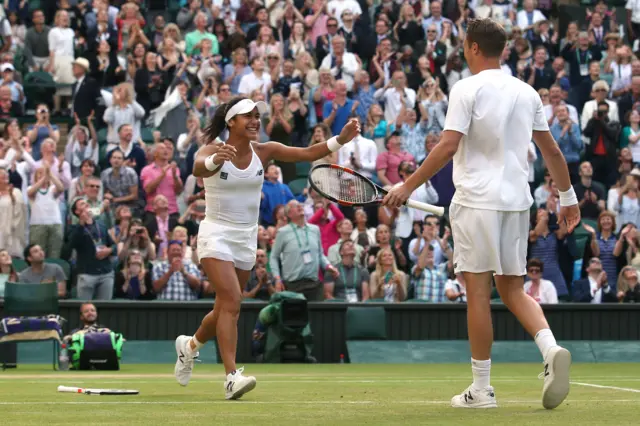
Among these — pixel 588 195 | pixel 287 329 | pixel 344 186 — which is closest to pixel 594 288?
pixel 588 195

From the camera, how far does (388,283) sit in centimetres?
1736

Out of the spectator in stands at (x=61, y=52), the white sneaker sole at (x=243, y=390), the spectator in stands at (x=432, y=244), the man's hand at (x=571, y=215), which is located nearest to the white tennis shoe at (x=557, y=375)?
the man's hand at (x=571, y=215)

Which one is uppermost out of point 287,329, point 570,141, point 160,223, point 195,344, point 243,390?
point 570,141

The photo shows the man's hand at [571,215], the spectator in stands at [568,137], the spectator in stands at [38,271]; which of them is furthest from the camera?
the spectator in stands at [568,137]

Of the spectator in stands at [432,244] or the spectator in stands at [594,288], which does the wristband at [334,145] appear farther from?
the spectator in stands at [594,288]

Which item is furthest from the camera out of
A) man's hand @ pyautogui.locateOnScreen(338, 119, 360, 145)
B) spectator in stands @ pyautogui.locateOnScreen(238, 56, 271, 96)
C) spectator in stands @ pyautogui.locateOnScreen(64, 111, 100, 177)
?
spectator in stands @ pyautogui.locateOnScreen(238, 56, 271, 96)

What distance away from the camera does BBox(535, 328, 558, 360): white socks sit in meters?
7.15

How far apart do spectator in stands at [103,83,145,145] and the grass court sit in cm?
636

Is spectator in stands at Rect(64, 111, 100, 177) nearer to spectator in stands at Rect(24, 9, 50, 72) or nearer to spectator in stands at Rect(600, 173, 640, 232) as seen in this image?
spectator in stands at Rect(24, 9, 50, 72)

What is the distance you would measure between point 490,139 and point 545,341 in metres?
1.18

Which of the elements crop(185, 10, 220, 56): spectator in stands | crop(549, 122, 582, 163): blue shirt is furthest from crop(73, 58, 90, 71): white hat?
crop(549, 122, 582, 163): blue shirt

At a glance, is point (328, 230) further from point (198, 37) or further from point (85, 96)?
point (198, 37)

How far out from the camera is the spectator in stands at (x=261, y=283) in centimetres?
1686

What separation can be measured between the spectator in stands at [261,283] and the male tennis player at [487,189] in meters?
9.46
